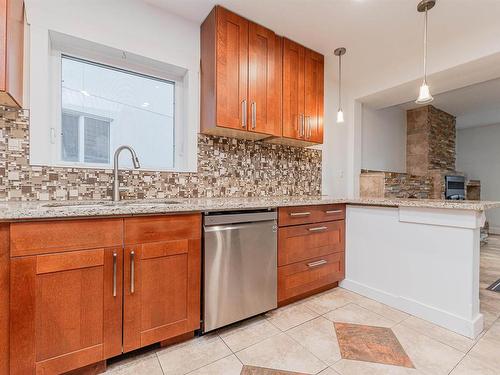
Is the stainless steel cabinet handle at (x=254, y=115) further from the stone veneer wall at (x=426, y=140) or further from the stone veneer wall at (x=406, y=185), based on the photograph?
the stone veneer wall at (x=426, y=140)

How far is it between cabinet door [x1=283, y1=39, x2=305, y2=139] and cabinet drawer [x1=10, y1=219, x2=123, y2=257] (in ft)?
5.35

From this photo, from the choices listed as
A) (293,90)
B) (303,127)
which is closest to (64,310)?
(303,127)

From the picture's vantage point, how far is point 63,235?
112cm

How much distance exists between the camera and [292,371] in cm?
129

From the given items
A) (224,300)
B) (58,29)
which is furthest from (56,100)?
(224,300)

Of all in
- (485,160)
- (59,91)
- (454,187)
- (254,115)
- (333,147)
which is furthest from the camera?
(485,160)

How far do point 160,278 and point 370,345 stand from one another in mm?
1302

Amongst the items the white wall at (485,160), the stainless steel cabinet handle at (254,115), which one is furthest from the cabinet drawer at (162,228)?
the white wall at (485,160)

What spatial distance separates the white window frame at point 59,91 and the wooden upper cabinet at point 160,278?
753mm

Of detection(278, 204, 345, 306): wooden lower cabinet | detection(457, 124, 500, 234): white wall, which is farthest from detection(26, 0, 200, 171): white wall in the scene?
detection(457, 124, 500, 234): white wall

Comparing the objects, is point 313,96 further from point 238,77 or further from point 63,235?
point 63,235

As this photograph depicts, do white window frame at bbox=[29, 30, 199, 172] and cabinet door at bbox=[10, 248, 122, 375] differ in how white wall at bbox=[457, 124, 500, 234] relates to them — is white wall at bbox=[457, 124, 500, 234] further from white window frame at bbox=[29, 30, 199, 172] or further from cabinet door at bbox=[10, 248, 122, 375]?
cabinet door at bbox=[10, 248, 122, 375]

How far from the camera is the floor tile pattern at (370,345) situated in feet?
4.58

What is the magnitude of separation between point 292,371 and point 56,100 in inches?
87.4
